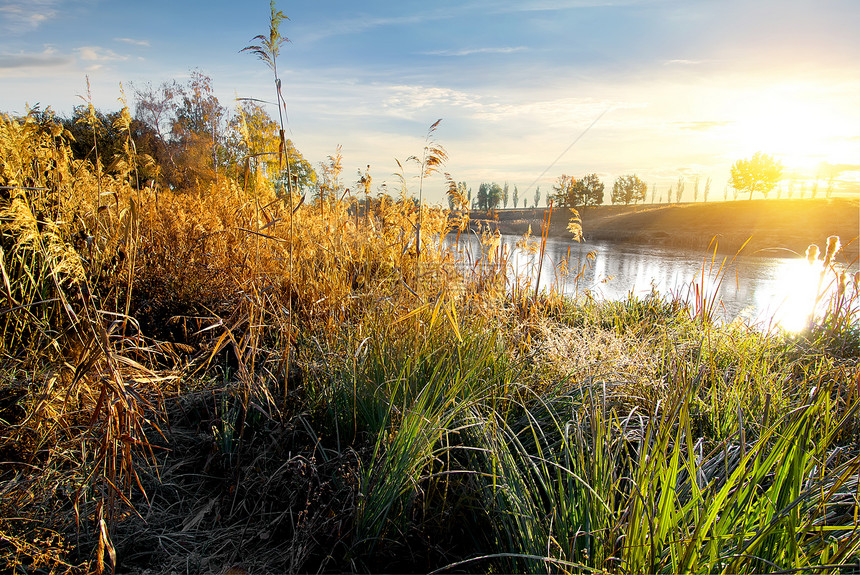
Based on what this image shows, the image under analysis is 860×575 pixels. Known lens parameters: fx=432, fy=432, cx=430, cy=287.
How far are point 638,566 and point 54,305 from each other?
3070 mm

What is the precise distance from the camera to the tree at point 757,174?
4516 cm

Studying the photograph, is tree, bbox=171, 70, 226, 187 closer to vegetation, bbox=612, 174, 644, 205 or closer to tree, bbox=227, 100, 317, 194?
tree, bbox=227, 100, 317, 194

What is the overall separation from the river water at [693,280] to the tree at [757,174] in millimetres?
35403

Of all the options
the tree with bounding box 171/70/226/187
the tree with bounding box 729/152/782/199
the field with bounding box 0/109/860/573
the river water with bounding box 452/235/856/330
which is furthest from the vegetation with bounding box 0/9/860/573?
the tree with bounding box 729/152/782/199

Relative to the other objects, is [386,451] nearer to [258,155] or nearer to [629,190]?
[258,155]

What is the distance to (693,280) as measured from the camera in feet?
12.6

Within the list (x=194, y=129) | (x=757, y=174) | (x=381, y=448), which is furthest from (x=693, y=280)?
(x=757, y=174)

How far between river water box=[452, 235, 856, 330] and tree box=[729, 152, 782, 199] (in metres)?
35.4

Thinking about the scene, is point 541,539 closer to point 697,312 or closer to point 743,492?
point 743,492

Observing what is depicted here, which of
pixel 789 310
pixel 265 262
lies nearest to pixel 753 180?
pixel 789 310

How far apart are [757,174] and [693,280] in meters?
55.2

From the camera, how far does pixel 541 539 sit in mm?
1272

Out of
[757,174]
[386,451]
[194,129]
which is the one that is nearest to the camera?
[386,451]

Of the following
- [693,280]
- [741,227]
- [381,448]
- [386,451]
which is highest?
[741,227]
